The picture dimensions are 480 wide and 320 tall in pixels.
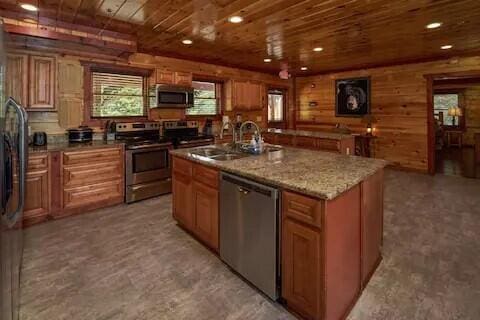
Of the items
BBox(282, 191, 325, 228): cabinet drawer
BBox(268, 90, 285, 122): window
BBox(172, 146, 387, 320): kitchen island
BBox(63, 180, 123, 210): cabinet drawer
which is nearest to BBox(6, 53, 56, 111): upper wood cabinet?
BBox(63, 180, 123, 210): cabinet drawer

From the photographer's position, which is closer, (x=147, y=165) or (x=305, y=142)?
(x=147, y=165)

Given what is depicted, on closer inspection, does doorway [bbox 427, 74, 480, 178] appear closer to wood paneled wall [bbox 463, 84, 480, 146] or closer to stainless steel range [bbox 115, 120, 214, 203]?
wood paneled wall [bbox 463, 84, 480, 146]

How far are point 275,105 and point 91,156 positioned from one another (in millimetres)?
5484

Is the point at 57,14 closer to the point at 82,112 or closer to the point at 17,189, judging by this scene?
the point at 82,112

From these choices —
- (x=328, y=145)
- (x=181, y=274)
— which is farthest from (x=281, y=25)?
(x=181, y=274)

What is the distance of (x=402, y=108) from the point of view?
6.35 metres

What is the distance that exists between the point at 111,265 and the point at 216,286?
101cm

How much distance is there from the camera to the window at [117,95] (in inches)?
179

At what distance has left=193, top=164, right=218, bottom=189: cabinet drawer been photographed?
2484 millimetres

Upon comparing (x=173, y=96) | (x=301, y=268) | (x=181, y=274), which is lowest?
(x=181, y=274)

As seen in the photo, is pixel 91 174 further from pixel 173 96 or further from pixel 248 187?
pixel 248 187

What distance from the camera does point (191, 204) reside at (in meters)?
2.91

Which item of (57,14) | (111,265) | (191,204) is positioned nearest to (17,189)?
(111,265)

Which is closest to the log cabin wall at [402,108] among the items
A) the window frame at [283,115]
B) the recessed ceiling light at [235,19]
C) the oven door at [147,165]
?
the window frame at [283,115]
